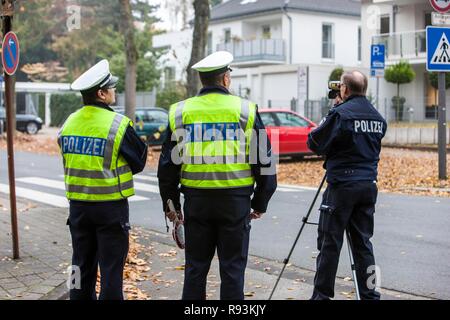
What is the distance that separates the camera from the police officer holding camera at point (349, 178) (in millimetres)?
5555

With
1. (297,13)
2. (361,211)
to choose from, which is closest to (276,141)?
(361,211)

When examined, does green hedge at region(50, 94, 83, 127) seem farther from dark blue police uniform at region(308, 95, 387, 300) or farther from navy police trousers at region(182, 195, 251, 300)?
navy police trousers at region(182, 195, 251, 300)

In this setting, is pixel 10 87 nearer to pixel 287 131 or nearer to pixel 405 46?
pixel 287 131

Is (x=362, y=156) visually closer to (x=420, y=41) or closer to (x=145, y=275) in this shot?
(x=145, y=275)

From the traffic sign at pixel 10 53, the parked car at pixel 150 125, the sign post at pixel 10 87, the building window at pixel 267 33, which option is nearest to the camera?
the sign post at pixel 10 87

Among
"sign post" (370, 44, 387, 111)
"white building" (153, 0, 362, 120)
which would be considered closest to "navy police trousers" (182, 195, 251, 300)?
"sign post" (370, 44, 387, 111)

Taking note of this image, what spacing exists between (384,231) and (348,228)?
4.21m

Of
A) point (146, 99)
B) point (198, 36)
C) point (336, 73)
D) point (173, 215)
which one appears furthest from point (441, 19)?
point (146, 99)

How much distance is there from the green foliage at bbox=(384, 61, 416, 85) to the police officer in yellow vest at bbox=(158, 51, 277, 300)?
28.6 m

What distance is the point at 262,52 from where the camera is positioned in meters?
43.3

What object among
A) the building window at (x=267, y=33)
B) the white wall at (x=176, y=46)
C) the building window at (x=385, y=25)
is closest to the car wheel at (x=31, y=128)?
the white wall at (x=176, y=46)

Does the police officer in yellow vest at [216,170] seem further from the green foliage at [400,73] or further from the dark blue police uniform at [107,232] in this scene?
the green foliage at [400,73]

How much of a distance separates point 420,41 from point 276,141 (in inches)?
644

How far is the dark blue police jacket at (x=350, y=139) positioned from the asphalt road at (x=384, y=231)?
163 centimetres
